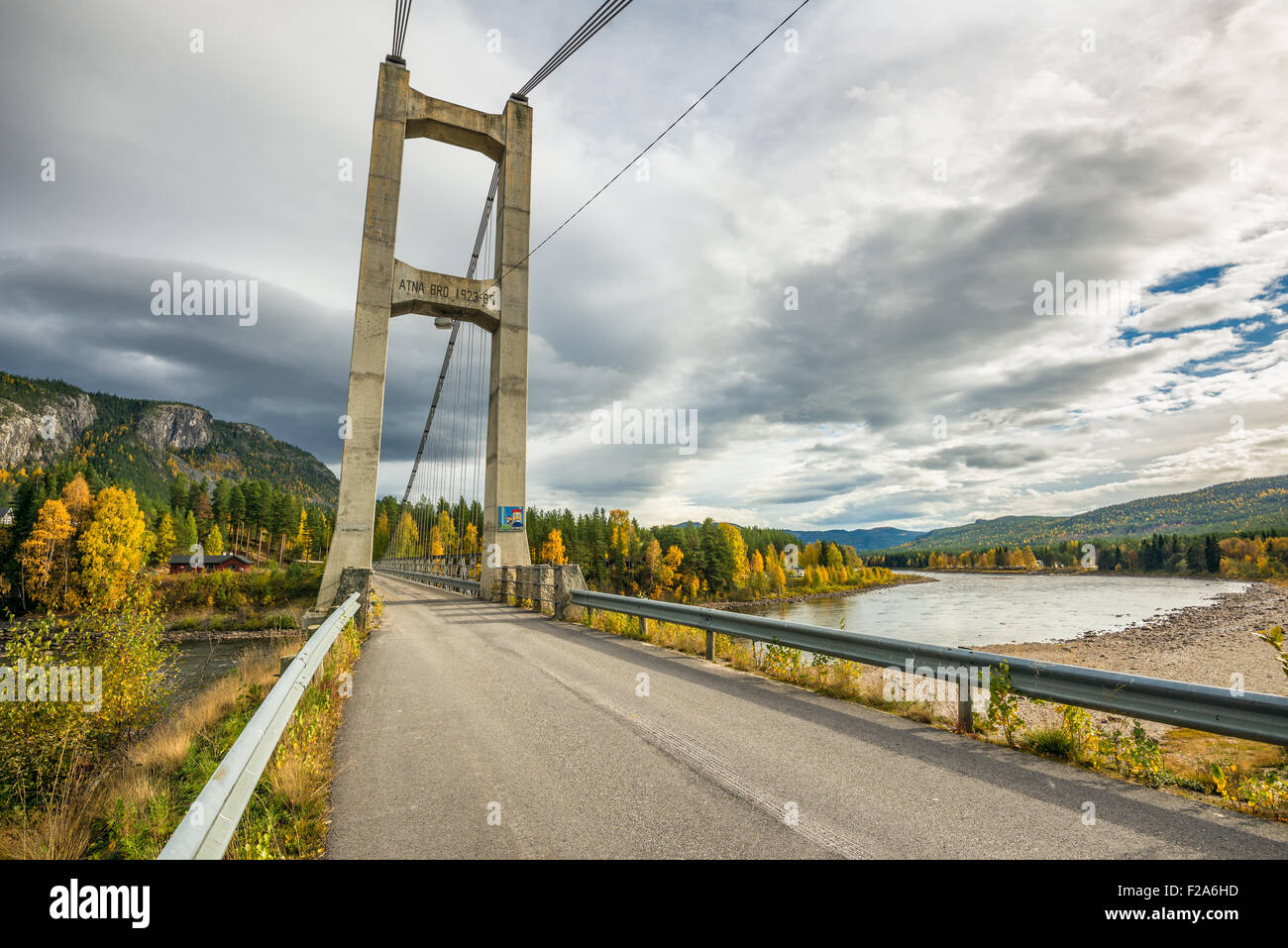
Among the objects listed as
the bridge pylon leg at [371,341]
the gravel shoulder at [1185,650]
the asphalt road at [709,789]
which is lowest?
the gravel shoulder at [1185,650]

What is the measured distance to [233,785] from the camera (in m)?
2.79

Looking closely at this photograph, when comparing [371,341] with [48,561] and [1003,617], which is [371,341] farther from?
[1003,617]

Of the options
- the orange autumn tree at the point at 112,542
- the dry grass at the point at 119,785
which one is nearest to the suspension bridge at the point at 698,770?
the dry grass at the point at 119,785

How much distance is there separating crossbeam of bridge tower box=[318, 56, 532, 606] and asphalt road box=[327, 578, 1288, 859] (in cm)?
1286

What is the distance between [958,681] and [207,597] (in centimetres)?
4514

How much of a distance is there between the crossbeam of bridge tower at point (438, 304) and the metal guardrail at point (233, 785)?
14013 millimetres

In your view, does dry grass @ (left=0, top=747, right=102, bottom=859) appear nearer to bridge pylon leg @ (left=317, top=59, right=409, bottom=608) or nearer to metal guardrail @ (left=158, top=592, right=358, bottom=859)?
metal guardrail @ (left=158, top=592, right=358, bottom=859)

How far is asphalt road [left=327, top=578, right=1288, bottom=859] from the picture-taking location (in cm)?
318

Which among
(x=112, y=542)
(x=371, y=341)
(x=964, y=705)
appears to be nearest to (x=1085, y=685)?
(x=964, y=705)

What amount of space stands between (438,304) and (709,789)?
20.3m

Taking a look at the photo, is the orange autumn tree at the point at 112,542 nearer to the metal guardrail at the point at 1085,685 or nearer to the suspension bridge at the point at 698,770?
the suspension bridge at the point at 698,770

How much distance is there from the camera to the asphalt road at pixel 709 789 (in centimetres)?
318
